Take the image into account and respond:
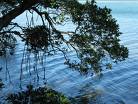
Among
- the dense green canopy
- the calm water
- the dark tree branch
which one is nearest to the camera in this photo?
the dark tree branch

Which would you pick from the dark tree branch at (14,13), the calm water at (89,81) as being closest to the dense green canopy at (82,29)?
the dark tree branch at (14,13)

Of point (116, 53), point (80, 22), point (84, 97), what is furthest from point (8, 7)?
point (84, 97)

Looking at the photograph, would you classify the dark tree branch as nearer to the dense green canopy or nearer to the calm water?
the dense green canopy

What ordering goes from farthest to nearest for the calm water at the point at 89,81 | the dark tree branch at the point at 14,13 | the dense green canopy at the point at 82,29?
the calm water at the point at 89,81 < the dense green canopy at the point at 82,29 < the dark tree branch at the point at 14,13

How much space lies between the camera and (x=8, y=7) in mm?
16625

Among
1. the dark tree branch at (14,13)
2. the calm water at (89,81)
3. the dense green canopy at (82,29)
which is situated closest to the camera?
the dark tree branch at (14,13)

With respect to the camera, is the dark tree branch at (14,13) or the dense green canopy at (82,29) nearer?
the dark tree branch at (14,13)

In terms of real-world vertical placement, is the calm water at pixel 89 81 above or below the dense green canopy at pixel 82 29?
below

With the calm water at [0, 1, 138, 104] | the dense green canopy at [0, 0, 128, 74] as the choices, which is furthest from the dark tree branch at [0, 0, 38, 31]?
the calm water at [0, 1, 138, 104]

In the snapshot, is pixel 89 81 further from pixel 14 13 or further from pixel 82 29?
pixel 14 13

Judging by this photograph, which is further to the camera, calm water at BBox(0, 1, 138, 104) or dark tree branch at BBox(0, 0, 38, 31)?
calm water at BBox(0, 1, 138, 104)

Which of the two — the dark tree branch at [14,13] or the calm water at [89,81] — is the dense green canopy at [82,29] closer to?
the dark tree branch at [14,13]

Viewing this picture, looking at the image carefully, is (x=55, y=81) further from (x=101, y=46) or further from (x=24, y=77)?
(x=101, y=46)

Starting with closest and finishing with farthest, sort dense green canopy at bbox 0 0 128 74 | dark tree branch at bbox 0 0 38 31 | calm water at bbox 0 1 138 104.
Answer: dark tree branch at bbox 0 0 38 31 < dense green canopy at bbox 0 0 128 74 < calm water at bbox 0 1 138 104
